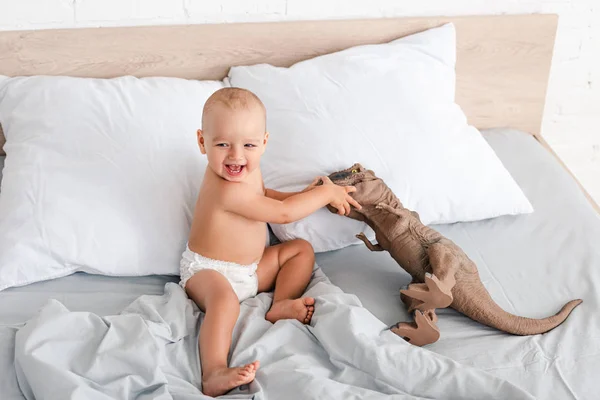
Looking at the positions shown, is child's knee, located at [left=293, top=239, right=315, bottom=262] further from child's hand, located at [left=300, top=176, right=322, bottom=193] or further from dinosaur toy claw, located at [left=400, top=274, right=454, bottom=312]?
dinosaur toy claw, located at [left=400, top=274, right=454, bottom=312]

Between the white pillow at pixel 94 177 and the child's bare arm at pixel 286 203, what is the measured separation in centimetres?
17

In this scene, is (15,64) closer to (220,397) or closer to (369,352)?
(220,397)

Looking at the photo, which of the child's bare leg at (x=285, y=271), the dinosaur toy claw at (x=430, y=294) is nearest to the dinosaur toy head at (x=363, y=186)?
the child's bare leg at (x=285, y=271)

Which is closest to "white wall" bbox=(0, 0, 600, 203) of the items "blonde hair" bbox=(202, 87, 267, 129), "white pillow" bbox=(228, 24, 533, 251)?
"white pillow" bbox=(228, 24, 533, 251)

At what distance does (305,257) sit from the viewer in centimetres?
146

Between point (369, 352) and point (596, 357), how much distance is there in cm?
42

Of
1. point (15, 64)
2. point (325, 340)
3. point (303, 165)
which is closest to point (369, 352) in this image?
point (325, 340)

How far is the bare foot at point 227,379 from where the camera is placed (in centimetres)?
114

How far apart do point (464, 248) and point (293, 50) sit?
2.22ft

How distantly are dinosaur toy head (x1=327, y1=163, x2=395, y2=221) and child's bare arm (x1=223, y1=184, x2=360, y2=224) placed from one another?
2 centimetres

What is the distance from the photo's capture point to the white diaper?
1391mm

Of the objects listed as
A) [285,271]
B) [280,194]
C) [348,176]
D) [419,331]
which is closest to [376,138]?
[348,176]

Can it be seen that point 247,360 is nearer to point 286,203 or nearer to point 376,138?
point 286,203

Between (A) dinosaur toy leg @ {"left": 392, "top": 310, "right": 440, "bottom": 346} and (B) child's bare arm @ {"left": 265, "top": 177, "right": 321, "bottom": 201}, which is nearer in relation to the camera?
(A) dinosaur toy leg @ {"left": 392, "top": 310, "right": 440, "bottom": 346}
